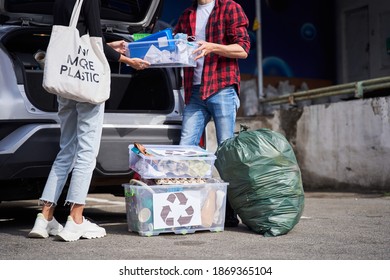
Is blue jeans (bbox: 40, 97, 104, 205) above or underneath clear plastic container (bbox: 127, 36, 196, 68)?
underneath

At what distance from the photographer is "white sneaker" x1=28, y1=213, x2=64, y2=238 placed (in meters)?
4.49

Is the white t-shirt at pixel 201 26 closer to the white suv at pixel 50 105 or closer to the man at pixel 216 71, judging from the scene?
the man at pixel 216 71

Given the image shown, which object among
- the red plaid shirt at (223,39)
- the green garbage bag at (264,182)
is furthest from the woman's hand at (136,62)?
the green garbage bag at (264,182)

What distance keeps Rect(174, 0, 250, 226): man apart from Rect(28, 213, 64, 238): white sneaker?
1.10 m

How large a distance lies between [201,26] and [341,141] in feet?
12.9

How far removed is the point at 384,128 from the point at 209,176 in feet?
12.7

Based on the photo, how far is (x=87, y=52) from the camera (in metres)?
4.36

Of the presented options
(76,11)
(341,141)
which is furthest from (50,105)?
(341,141)

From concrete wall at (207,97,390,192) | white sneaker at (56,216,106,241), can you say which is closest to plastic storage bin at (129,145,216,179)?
white sneaker at (56,216,106,241)

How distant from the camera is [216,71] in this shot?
506 centimetres

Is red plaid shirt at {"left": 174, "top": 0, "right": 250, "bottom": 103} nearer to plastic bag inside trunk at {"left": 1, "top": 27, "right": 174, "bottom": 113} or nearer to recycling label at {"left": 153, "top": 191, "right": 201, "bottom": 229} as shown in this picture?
plastic bag inside trunk at {"left": 1, "top": 27, "right": 174, "bottom": 113}
